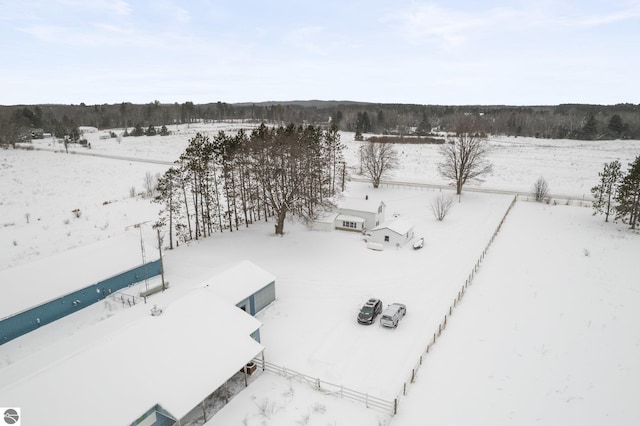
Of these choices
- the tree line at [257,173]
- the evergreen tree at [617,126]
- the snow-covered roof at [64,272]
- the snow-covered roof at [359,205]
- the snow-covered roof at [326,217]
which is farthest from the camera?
the evergreen tree at [617,126]

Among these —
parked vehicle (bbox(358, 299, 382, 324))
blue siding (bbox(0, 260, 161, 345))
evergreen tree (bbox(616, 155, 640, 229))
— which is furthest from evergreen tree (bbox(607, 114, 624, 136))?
blue siding (bbox(0, 260, 161, 345))

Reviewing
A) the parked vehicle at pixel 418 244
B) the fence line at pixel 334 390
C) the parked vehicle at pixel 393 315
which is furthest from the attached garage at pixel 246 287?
the parked vehicle at pixel 418 244

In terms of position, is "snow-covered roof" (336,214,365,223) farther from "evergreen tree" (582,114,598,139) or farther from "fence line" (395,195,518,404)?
"evergreen tree" (582,114,598,139)

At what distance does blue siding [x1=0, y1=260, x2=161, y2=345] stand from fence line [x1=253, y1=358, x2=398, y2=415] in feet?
45.2

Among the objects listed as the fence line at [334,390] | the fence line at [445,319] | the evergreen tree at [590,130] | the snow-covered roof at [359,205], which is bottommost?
the fence line at [334,390]

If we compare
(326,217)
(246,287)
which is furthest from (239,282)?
(326,217)

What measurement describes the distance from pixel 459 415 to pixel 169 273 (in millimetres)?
23237

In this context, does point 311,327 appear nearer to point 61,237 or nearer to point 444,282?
point 444,282

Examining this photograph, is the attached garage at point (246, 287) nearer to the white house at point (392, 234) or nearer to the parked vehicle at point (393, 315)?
the parked vehicle at point (393, 315)

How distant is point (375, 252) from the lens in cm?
3575

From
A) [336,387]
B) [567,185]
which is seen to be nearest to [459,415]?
[336,387]

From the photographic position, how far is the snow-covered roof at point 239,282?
917 inches

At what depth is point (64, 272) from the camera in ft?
86.1

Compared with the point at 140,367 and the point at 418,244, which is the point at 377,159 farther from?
the point at 140,367
